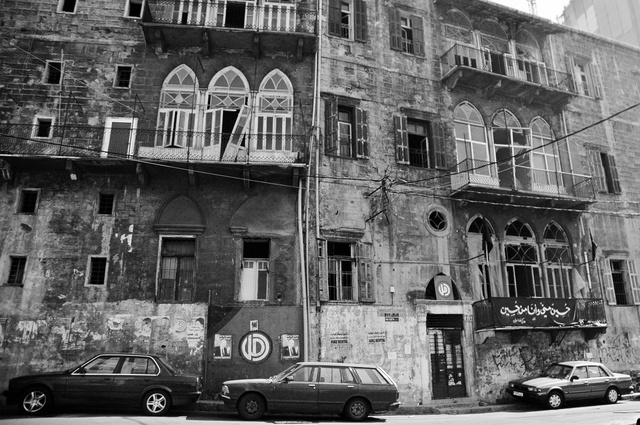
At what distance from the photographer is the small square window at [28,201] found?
15.2 meters

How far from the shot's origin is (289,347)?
14867mm

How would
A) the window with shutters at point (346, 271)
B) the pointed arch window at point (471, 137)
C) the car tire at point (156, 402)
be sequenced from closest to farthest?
the car tire at point (156, 402) → the window with shutters at point (346, 271) → the pointed arch window at point (471, 137)

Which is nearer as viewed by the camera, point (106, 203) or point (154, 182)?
A: point (106, 203)

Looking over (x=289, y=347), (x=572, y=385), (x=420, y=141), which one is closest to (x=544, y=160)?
(x=420, y=141)

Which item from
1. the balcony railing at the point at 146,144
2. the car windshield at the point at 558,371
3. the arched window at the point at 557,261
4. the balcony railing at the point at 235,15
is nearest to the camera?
the balcony railing at the point at 146,144

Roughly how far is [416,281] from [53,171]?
12459 mm

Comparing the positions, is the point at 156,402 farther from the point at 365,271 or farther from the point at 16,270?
the point at 365,271

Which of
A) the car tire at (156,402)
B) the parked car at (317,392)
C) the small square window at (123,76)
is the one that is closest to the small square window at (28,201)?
the small square window at (123,76)

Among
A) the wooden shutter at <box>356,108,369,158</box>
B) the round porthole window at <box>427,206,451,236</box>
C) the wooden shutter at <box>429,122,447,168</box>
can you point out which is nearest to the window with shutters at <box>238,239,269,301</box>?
the wooden shutter at <box>356,108,369,158</box>

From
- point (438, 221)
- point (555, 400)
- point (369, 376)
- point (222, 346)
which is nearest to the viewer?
point (369, 376)

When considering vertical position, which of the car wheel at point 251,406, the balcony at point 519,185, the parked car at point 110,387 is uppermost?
the balcony at point 519,185

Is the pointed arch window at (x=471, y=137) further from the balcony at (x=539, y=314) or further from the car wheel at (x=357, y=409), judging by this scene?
the car wheel at (x=357, y=409)

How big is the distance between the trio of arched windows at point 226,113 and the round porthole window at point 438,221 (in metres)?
5.73

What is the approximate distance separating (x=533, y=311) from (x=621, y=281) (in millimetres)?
6545
